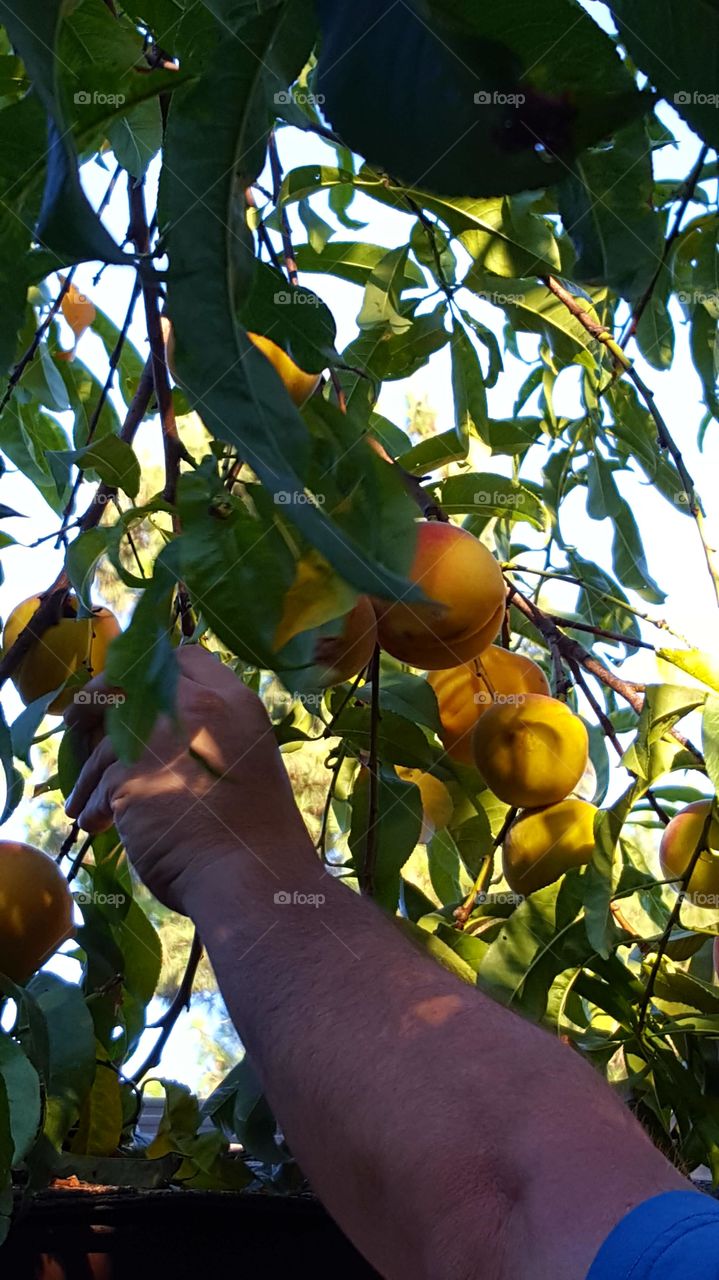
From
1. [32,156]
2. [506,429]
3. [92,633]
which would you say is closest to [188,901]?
[92,633]

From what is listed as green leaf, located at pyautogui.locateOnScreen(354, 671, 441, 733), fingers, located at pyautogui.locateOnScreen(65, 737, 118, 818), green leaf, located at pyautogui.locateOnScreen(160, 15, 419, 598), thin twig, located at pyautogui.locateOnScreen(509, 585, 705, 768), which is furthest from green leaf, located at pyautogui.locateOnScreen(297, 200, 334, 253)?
green leaf, located at pyautogui.locateOnScreen(160, 15, 419, 598)

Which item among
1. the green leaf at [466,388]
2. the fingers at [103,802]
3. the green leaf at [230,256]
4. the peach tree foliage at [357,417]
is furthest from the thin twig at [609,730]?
the green leaf at [230,256]

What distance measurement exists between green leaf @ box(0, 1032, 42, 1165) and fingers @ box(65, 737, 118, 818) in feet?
0.50

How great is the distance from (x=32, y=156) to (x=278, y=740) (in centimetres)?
45

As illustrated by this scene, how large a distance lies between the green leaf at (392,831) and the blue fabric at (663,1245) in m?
0.42

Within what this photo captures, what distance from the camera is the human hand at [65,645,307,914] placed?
70cm

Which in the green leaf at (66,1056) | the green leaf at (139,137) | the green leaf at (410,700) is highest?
the green leaf at (139,137)

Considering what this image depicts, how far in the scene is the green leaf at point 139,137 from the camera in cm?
71

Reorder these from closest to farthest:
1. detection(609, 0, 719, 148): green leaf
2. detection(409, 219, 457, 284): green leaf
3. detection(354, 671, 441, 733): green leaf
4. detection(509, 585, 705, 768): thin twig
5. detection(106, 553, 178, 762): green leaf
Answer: detection(609, 0, 719, 148): green leaf
detection(106, 553, 178, 762): green leaf
detection(354, 671, 441, 733): green leaf
detection(509, 585, 705, 768): thin twig
detection(409, 219, 457, 284): green leaf

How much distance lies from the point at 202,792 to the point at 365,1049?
0.63 ft

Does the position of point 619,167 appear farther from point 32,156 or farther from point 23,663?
point 23,663

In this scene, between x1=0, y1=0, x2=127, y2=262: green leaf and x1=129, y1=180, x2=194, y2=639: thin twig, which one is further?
x1=129, y1=180, x2=194, y2=639: thin twig

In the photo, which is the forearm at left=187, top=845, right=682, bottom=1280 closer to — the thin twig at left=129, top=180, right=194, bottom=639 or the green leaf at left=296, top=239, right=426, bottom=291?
the thin twig at left=129, top=180, right=194, bottom=639

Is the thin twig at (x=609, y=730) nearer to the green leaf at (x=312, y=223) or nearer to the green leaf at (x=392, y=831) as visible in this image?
the green leaf at (x=392, y=831)
